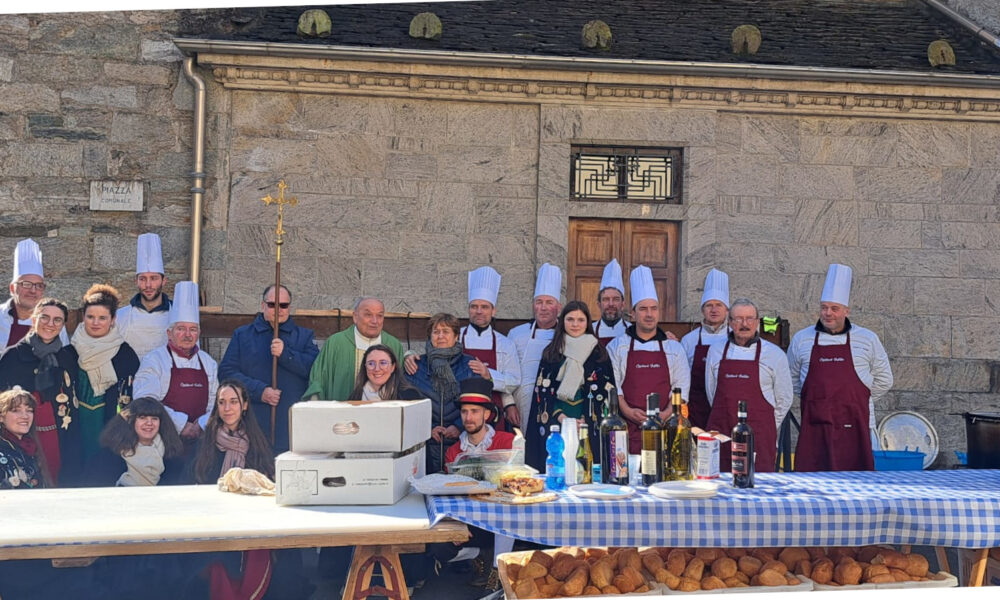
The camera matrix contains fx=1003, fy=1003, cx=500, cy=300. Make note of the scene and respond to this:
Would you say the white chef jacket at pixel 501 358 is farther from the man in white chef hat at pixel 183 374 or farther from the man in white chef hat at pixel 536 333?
the man in white chef hat at pixel 183 374

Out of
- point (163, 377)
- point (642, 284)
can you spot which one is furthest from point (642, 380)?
point (163, 377)

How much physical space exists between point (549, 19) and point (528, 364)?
409 cm

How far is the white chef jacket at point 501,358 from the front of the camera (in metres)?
6.50

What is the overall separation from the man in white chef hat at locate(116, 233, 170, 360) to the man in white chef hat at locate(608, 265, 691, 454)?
306cm

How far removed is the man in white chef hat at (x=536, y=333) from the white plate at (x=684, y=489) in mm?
2557

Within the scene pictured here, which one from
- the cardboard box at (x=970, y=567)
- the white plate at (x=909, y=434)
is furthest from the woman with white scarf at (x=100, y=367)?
the white plate at (x=909, y=434)

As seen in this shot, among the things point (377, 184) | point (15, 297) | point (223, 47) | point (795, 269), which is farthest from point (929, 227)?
point (15, 297)

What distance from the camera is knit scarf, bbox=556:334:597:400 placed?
6293 mm

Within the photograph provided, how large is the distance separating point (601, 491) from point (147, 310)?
399cm

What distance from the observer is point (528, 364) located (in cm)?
678

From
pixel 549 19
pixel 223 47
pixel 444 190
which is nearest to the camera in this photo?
pixel 223 47

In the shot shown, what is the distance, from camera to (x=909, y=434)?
26.8 feet

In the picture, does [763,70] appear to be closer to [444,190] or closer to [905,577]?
[444,190]

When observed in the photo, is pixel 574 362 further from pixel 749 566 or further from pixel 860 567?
pixel 860 567
